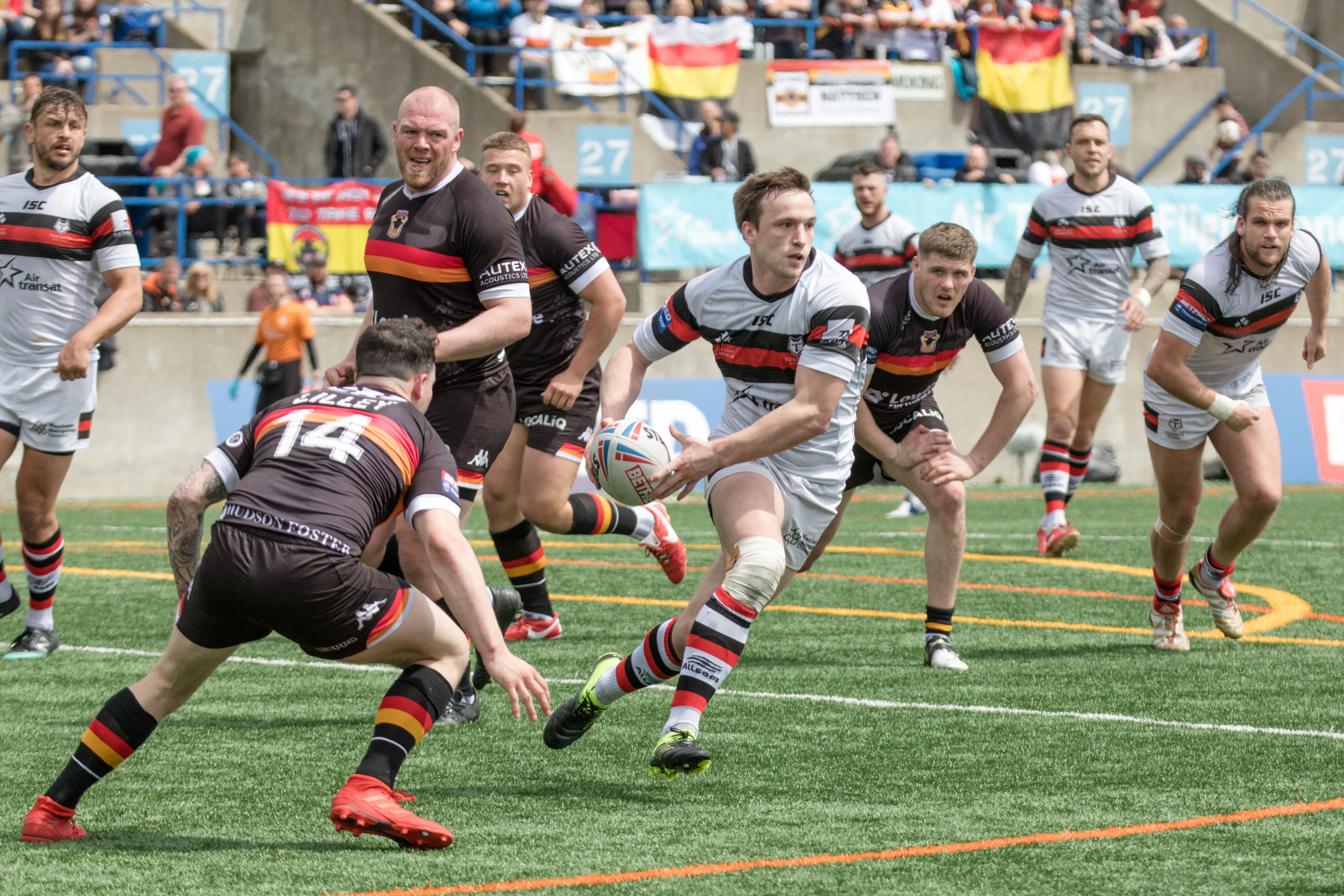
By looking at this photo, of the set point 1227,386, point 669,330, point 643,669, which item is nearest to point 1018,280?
point 1227,386

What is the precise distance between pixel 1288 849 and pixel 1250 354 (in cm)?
376

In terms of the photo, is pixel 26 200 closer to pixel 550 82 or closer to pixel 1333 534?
pixel 1333 534

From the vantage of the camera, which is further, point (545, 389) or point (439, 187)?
point (545, 389)

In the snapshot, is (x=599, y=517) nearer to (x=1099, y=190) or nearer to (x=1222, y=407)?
(x=1222, y=407)

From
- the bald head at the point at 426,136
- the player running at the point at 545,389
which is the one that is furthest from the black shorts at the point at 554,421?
the bald head at the point at 426,136

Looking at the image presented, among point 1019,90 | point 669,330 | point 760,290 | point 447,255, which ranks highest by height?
point 760,290

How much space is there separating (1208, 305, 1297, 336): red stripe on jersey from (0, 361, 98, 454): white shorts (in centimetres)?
519

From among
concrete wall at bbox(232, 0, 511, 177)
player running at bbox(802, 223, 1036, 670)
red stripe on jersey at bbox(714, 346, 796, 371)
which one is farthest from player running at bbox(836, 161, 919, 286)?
concrete wall at bbox(232, 0, 511, 177)

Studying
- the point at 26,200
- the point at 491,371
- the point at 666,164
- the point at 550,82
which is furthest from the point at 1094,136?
the point at 550,82

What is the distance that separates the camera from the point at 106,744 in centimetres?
479

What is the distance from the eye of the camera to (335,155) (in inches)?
776

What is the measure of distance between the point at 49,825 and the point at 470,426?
96.2 inches

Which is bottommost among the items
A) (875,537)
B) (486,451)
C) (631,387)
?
(875,537)

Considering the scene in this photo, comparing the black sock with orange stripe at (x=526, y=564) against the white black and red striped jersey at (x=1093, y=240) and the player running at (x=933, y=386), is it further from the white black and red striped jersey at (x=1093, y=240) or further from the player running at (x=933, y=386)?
the white black and red striped jersey at (x=1093, y=240)
